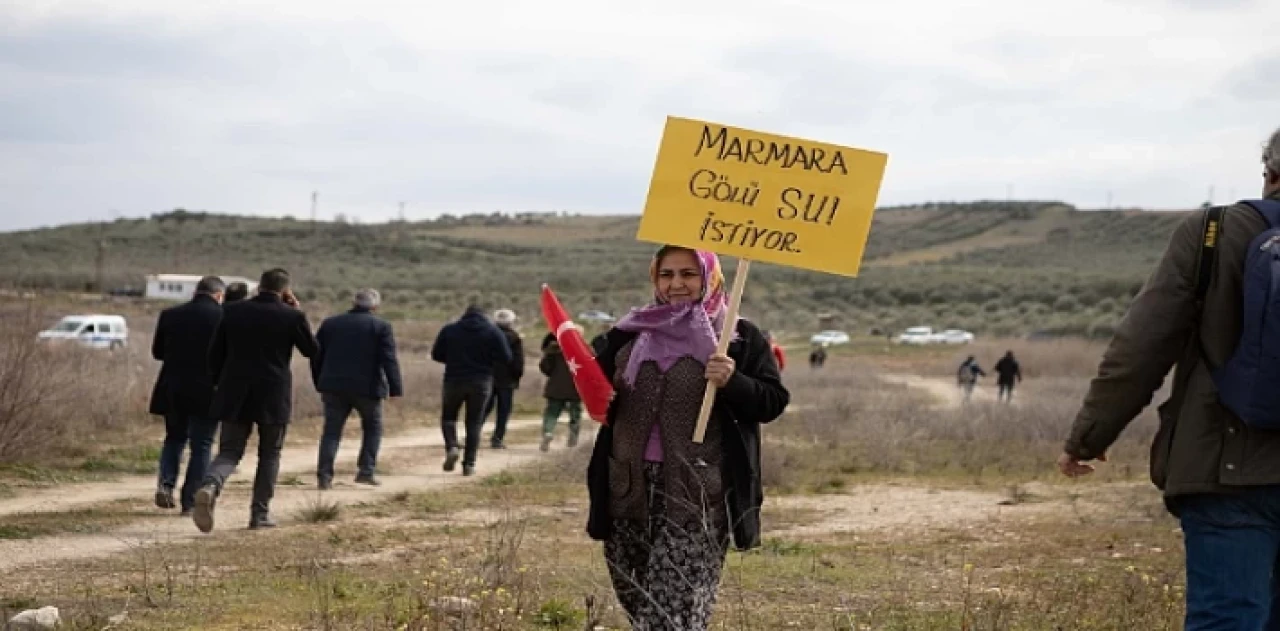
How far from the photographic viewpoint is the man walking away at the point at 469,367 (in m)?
17.3

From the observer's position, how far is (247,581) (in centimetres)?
938

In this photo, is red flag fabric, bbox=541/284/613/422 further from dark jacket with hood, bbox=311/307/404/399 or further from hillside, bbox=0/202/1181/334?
hillside, bbox=0/202/1181/334

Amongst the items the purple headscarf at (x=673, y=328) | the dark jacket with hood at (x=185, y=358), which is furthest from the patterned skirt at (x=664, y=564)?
the dark jacket with hood at (x=185, y=358)

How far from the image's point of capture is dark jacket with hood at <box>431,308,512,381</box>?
1728 centimetres

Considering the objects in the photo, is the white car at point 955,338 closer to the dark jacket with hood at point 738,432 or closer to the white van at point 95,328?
the white van at point 95,328

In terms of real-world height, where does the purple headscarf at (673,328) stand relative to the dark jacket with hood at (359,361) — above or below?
above

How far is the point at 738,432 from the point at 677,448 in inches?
9.0

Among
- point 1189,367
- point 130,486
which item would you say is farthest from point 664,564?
point 130,486

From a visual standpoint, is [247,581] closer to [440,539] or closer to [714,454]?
[440,539]

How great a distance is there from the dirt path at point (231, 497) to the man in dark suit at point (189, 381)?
0.39m

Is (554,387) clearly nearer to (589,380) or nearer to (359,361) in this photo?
(359,361)

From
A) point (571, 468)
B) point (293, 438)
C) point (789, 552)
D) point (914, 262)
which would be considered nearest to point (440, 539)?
point (789, 552)

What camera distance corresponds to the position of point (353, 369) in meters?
15.1

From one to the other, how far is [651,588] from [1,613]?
3.40 meters
